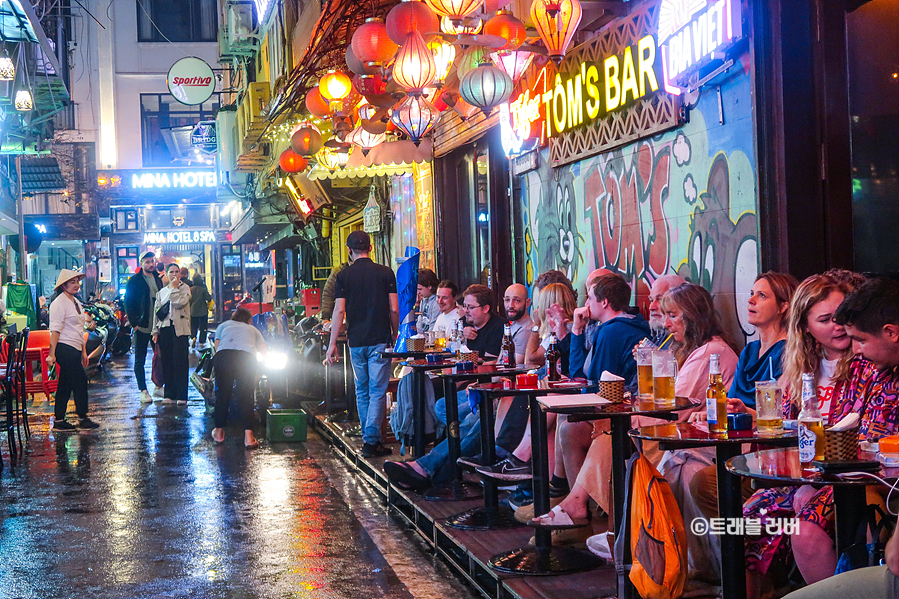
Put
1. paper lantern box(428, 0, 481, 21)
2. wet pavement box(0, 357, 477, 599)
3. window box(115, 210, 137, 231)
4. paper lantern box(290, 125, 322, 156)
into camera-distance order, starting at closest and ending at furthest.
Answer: wet pavement box(0, 357, 477, 599) → paper lantern box(428, 0, 481, 21) → paper lantern box(290, 125, 322, 156) → window box(115, 210, 137, 231)

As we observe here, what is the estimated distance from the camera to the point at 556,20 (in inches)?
286

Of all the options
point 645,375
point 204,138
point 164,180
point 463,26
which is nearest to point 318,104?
point 463,26

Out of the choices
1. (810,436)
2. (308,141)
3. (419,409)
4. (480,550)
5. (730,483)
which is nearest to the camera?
(810,436)

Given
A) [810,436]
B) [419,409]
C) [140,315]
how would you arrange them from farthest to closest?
[140,315] < [419,409] < [810,436]

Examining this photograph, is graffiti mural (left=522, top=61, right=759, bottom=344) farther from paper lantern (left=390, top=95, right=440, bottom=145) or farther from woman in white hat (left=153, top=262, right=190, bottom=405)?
woman in white hat (left=153, top=262, right=190, bottom=405)

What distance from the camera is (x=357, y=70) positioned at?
9.37 m

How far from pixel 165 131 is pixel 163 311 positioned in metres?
33.1

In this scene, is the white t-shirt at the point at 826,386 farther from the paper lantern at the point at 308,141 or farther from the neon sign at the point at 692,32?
the paper lantern at the point at 308,141

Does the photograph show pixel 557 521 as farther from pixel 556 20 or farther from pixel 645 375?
pixel 556 20

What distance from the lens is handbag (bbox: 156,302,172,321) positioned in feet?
44.3

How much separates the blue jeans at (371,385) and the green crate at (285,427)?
5.43 feet

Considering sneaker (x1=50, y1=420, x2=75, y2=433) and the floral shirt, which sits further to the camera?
sneaker (x1=50, y1=420, x2=75, y2=433)

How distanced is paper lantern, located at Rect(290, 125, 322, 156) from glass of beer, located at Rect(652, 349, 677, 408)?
9.83 meters

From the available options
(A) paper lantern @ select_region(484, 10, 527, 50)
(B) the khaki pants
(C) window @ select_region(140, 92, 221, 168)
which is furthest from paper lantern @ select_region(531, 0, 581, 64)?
(C) window @ select_region(140, 92, 221, 168)
